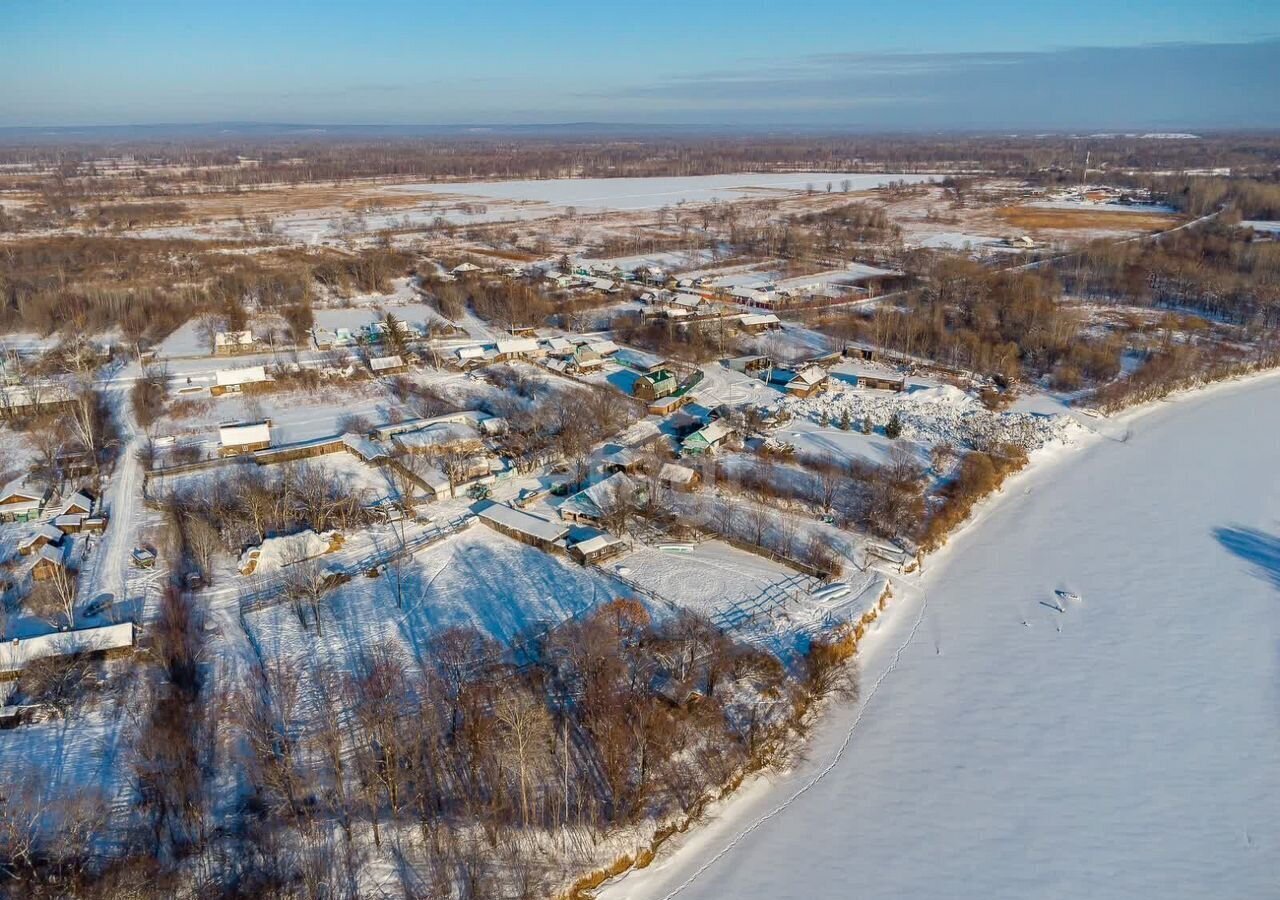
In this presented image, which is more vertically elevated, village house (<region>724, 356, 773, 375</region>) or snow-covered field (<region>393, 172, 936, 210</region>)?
snow-covered field (<region>393, 172, 936, 210</region>)

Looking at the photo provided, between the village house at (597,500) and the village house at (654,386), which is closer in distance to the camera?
the village house at (597,500)

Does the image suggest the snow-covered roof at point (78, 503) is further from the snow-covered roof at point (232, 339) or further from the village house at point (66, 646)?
the snow-covered roof at point (232, 339)

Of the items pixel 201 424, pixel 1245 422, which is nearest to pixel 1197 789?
pixel 1245 422

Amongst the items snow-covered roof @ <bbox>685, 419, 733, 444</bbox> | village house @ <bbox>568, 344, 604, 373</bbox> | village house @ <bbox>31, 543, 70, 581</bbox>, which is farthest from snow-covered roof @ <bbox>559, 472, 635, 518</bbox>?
village house @ <bbox>31, 543, 70, 581</bbox>

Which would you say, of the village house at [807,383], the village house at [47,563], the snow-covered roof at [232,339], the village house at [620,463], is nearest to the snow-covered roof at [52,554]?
the village house at [47,563]

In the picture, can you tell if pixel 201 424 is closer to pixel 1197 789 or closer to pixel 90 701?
pixel 90 701

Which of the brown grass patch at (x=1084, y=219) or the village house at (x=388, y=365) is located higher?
the brown grass patch at (x=1084, y=219)

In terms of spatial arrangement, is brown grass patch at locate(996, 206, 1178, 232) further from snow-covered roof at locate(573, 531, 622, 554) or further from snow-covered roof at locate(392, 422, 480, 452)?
snow-covered roof at locate(573, 531, 622, 554)
